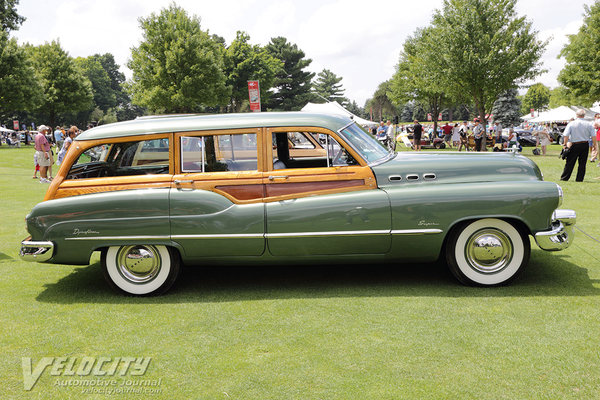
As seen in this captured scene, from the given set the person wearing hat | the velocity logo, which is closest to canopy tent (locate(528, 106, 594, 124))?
the person wearing hat

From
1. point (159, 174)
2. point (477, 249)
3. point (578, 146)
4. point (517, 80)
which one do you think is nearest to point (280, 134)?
point (159, 174)

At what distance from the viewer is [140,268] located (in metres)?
Answer: 5.02

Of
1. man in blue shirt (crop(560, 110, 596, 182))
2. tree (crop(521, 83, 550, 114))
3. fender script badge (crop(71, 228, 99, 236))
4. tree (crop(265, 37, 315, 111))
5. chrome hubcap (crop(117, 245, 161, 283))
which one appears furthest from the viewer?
tree (crop(521, 83, 550, 114))

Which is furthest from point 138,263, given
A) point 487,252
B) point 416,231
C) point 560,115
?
point 560,115

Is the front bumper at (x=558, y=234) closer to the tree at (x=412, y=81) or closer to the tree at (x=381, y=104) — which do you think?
the tree at (x=412, y=81)

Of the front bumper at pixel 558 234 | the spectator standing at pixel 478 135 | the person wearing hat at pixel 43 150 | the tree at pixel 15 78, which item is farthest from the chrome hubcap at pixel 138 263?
the tree at pixel 15 78

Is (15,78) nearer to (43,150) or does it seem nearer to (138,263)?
(43,150)

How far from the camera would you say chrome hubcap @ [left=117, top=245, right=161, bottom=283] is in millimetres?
4973

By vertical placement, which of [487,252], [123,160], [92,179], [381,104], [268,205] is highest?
[381,104]

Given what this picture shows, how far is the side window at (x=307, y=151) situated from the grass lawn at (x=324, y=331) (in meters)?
1.25

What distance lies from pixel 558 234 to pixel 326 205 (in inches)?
87.7

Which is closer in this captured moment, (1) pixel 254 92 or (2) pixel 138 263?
(2) pixel 138 263

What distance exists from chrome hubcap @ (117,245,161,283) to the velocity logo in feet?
4.71

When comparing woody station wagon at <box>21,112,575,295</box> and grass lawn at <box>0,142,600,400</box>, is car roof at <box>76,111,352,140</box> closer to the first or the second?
woody station wagon at <box>21,112,575,295</box>
